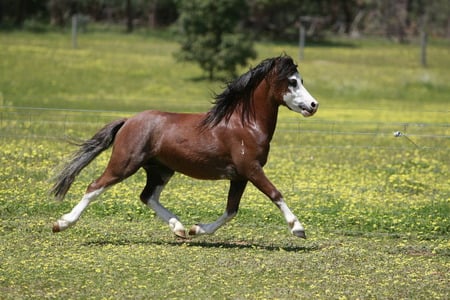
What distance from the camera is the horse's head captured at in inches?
458

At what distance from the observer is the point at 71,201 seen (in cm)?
1401

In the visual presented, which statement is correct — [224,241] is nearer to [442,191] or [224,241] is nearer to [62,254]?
[62,254]

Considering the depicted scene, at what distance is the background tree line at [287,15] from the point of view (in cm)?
5944

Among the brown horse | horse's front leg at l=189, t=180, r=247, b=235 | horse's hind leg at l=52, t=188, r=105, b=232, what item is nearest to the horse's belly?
the brown horse

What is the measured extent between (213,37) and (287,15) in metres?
23.1

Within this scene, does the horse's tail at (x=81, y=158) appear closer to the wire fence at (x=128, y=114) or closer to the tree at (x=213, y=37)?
the wire fence at (x=128, y=114)

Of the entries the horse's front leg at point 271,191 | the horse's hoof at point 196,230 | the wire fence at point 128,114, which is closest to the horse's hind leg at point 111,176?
the horse's hoof at point 196,230

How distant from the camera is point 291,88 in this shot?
11680mm

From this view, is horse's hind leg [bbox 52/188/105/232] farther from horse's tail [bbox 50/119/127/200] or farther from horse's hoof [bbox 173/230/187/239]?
horse's hoof [bbox 173/230/187/239]

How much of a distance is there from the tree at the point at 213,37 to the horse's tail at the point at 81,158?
2855cm

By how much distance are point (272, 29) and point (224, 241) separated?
163ft

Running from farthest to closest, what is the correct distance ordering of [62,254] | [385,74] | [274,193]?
[385,74] < [274,193] < [62,254]

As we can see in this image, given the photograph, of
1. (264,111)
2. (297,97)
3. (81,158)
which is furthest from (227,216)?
(81,158)

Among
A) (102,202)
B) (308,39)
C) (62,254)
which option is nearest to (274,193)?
(62,254)
